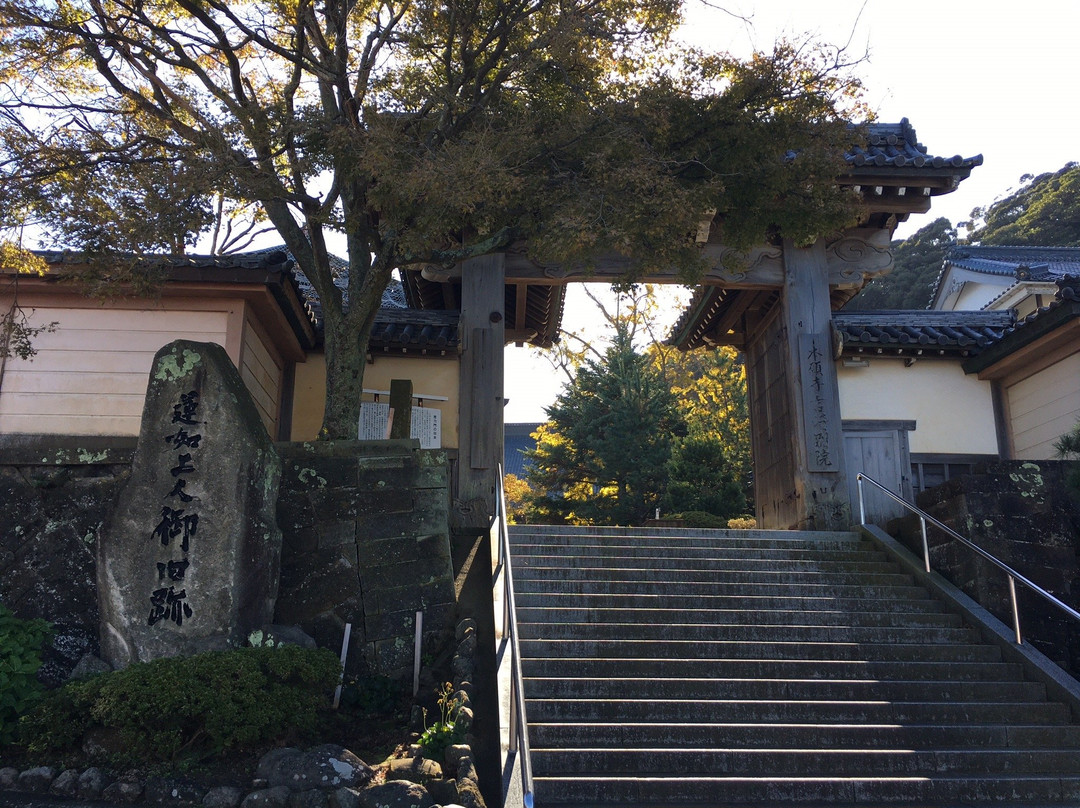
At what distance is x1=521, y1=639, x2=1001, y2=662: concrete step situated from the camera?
805cm

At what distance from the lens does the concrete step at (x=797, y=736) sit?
6812 millimetres

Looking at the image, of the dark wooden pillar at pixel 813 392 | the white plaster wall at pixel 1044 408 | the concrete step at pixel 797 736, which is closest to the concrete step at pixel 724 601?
the concrete step at pixel 797 736

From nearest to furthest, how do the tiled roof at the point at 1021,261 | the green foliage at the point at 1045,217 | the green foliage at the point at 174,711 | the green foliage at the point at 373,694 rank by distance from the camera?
the green foliage at the point at 174,711 < the green foliage at the point at 373,694 < the tiled roof at the point at 1021,261 < the green foliage at the point at 1045,217

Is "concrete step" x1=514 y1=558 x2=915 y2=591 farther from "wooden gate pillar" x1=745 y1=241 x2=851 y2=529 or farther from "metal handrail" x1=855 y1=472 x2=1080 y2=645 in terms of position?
"wooden gate pillar" x1=745 y1=241 x2=851 y2=529

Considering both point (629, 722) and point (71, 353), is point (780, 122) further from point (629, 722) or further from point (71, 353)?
point (71, 353)

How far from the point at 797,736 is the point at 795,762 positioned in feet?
1.16

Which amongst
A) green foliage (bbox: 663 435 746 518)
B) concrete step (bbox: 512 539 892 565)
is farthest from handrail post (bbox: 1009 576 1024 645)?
green foliage (bbox: 663 435 746 518)

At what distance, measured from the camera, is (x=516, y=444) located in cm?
4700

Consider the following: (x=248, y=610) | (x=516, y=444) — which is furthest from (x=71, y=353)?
(x=516, y=444)

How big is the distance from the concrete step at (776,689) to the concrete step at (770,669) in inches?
5.4

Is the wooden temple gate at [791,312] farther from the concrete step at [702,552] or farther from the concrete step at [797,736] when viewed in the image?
the concrete step at [797,736]

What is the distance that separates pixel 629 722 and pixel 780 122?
765cm

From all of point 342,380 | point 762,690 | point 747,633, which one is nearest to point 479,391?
point 342,380

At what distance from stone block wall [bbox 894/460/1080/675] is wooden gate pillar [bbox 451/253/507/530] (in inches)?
232
